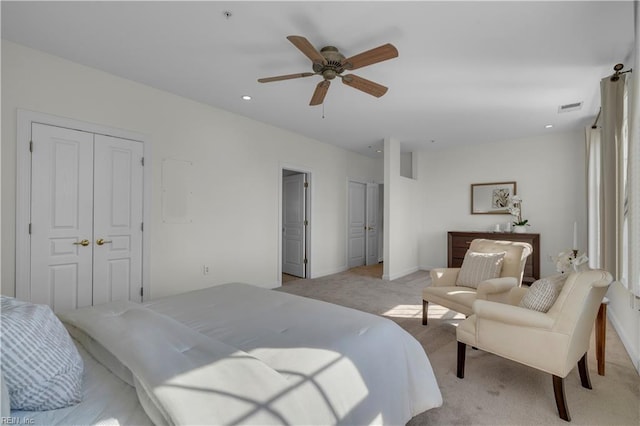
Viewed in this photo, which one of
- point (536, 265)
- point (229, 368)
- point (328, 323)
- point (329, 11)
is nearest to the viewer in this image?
point (229, 368)

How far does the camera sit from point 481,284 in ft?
9.00

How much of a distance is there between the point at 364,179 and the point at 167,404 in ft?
21.0

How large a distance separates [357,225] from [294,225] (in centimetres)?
166

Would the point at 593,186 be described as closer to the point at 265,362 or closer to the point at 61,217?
the point at 265,362

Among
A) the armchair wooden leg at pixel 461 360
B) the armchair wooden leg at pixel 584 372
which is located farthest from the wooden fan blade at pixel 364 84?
the armchair wooden leg at pixel 584 372

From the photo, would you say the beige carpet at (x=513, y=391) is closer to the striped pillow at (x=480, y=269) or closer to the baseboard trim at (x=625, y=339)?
the baseboard trim at (x=625, y=339)

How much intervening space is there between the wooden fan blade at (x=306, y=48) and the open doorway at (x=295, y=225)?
312cm

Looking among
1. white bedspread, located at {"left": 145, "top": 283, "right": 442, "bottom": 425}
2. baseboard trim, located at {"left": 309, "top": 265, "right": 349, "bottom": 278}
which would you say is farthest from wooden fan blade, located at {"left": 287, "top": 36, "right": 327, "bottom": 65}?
baseboard trim, located at {"left": 309, "top": 265, "right": 349, "bottom": 278}

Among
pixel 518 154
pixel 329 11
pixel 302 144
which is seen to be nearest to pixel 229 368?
pixel 329 11

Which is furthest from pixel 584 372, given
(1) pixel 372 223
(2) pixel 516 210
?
(1) pixel 372 223

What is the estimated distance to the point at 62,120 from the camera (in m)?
2.84

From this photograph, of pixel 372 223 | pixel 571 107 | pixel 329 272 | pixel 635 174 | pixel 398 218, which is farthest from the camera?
pixel 372 223

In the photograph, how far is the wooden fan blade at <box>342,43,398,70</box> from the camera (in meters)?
2.10

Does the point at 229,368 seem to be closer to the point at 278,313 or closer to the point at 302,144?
the point at 278,313
